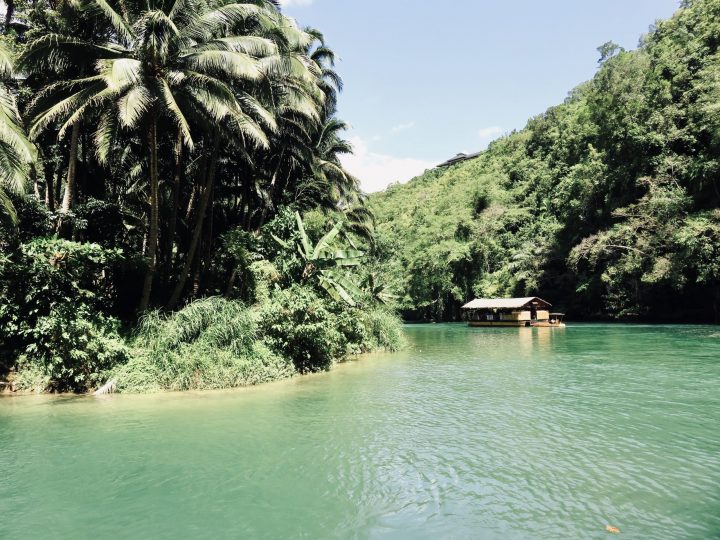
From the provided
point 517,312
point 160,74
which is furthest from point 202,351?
point 517,312

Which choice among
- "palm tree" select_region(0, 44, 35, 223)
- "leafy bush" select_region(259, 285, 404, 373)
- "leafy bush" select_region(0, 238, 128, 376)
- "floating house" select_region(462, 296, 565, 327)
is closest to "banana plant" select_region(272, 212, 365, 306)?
"leafy bush" select_region(259, 285, 404, 373)

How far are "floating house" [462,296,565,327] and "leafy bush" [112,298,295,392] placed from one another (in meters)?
32.0

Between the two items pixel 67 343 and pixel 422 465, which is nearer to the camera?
pixel 422 465

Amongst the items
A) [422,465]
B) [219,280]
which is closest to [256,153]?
[219,280]

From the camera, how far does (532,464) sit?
7.52 m

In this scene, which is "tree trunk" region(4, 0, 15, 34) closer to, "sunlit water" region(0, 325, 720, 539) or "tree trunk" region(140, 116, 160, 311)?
"tree trunk" region(140, 116, 160, 311)

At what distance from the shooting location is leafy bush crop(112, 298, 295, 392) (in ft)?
43.7

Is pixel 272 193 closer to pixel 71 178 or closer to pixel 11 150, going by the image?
pixel 71 178

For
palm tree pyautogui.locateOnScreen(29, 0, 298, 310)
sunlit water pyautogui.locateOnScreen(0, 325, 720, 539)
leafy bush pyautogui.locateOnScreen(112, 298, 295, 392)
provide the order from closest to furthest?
sunlit water pyautogui.locateOnScreen(0, 325, 720, 539)
palm tree pyautogui.locateOnScreen(29, 0, 298, 310)
leafy bush pyautogui.locateOnScreen(112, 298, 295, 392)

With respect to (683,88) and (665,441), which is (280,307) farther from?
(683,88)

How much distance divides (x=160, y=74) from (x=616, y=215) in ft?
130

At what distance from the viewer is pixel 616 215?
4150cm

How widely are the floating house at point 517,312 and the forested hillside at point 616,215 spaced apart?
19.0 ft

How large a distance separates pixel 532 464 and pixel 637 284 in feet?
131
